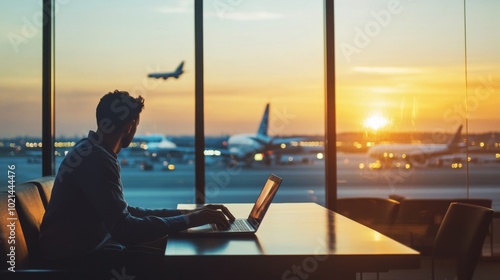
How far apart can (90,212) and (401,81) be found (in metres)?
3.18

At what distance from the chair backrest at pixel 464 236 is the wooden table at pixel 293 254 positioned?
476 mm

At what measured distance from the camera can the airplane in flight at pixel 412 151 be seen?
199 inches

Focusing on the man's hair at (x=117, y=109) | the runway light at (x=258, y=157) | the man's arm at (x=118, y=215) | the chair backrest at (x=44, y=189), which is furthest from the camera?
the runway light at (x=258, y=157)

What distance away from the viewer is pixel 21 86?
4.38 meters

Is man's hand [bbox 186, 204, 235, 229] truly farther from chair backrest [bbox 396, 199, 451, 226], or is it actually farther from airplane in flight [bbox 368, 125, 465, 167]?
chair backrest [bbox 396, 199, 451, 226]

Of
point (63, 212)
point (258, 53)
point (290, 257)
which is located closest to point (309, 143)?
point (258, 53)

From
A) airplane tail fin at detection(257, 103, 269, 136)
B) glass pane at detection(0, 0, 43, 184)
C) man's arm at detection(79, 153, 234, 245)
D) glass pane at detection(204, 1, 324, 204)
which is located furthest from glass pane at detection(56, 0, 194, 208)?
man's arm at detection(79, 153, 234, 245)

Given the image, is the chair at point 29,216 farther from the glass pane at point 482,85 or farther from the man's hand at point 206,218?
A: the glass pane at point 482,85

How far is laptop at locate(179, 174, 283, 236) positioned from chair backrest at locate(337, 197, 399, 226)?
2.96ft

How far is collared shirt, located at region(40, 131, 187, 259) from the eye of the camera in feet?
7.55

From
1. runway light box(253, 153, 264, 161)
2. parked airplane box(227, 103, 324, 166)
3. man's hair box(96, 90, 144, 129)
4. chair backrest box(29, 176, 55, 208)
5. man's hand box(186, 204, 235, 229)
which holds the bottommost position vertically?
man's hand box(186, 204, 235, 229)

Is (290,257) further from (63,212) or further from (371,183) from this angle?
(371,183)

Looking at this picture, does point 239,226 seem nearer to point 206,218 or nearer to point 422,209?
point 206,218

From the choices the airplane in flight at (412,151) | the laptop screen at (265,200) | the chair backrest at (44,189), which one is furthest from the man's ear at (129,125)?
the airplane in flight at (412,151)
